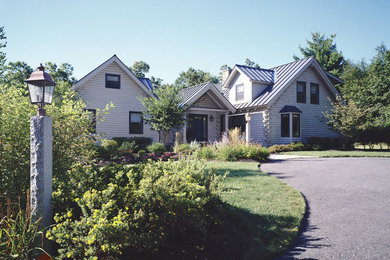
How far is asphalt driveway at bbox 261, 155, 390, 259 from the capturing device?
12.4 ft

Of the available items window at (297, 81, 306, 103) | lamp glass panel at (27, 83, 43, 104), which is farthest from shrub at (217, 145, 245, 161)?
window at (297, 81, 306, 103)

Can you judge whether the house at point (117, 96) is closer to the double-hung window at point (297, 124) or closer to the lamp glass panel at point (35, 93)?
the double-hung window at point (297, 124)

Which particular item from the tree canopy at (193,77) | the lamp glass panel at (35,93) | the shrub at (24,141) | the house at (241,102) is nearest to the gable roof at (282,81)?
the house at (241,102)

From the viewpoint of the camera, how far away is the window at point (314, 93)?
23.2 meters

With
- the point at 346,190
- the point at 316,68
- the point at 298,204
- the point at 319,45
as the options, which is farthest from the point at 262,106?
A: the point at 319,45

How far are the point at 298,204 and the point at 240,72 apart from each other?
1851cm

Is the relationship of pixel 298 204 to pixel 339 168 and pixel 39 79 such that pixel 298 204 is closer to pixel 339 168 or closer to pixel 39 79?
pixel 39 79

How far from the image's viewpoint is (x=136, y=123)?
20125 mm

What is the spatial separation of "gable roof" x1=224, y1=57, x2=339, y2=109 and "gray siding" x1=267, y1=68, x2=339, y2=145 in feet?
2.23

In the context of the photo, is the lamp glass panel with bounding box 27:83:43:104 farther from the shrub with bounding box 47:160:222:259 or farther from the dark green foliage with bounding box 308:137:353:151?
the dark green foliage with bounding box 308:137:353:151

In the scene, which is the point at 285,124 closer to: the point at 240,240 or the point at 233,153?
the point at 233,153

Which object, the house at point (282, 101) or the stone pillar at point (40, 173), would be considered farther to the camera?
the house at point (282, 101)

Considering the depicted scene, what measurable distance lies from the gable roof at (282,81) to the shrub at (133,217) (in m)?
17.2

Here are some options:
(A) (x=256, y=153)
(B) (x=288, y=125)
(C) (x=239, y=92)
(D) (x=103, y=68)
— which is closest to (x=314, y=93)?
(B) (x=288, y=125)
